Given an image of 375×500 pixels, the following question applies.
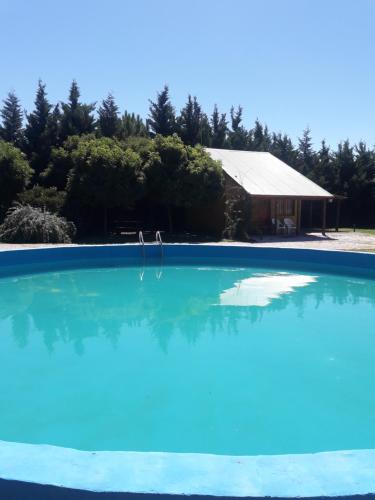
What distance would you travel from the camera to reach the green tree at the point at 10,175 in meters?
19.8

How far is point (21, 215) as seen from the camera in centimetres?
1794

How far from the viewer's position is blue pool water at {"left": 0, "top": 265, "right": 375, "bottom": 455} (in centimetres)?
449

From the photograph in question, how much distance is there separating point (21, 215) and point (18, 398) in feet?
45.0

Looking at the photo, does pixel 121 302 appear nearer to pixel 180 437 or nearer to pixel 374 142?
pixel 180 437

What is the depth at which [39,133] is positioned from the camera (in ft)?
93.0

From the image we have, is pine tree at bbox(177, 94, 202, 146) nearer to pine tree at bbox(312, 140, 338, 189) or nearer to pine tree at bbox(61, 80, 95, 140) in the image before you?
pine tree at bbox(61, 80, 95, 140)

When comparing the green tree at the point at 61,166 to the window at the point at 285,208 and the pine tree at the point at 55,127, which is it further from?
the window at the point at 285,208

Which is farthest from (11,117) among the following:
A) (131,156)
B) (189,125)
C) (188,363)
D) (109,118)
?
(188,363)

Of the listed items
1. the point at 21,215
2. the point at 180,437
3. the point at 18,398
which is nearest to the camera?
the point at 180,437

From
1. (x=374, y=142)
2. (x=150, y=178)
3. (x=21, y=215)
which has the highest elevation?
(x=374, y=142)

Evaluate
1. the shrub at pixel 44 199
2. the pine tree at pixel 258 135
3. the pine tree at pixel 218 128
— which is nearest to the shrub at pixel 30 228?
the shrub at pixel 44 199

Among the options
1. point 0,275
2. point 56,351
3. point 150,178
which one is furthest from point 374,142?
point 56,351

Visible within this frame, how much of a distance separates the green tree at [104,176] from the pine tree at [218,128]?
1809 centimetres

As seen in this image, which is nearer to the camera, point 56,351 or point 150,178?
point 56,351
